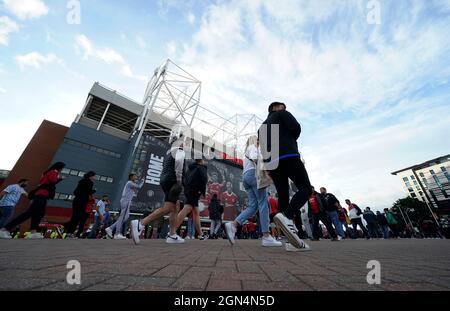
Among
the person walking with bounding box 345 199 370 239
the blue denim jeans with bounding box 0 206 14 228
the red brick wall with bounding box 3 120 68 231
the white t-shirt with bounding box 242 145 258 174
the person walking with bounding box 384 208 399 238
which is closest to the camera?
the white t-shirt with bounding box 242 145 258 174

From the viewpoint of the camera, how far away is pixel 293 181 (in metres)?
2.40

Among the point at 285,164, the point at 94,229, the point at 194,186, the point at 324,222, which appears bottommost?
the point at 94,229

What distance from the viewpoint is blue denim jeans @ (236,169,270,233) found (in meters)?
3.24

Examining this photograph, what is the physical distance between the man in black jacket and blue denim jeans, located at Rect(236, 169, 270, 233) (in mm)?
745

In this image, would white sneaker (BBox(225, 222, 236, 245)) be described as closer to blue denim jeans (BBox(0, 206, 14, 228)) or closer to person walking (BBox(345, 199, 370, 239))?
blue denim jeans (BBox(0, 206, 14, 228))

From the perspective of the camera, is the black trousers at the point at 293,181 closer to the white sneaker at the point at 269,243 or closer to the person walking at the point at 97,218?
the white sneaker at the point at 269,243

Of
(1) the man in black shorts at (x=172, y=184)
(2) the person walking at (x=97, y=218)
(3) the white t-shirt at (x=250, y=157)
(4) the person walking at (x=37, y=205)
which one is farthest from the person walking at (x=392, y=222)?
(4) the person walking at (x=37, y=205)

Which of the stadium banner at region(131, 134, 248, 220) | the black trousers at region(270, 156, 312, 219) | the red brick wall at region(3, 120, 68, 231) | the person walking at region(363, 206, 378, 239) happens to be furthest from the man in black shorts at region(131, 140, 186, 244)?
the red brick wall at region(3, 120, 68, 231)

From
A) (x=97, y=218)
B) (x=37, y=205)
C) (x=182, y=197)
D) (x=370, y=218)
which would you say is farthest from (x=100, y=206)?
(x=182, y=197)

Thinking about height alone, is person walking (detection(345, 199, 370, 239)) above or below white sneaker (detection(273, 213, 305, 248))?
above

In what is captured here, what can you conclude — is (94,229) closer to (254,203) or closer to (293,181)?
(254,203)

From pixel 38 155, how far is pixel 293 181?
29.2m
